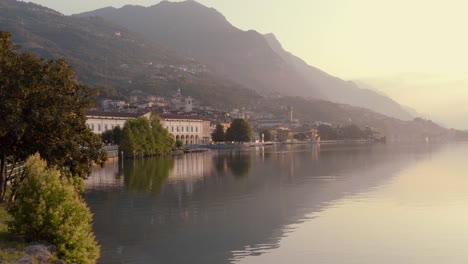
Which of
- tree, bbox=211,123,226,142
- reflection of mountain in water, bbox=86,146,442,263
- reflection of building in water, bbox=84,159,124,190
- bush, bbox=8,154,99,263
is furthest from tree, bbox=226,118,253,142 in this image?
bush, bbox=8,154,99,263

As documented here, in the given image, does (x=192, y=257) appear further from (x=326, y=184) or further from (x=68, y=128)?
(x=326, y=184)

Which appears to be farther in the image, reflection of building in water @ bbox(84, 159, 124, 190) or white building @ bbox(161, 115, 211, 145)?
white building @ bbox(161, 115, 211, 145)

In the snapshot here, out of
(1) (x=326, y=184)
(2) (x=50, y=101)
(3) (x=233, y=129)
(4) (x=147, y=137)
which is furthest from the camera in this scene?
(3) (x=233, y=129)

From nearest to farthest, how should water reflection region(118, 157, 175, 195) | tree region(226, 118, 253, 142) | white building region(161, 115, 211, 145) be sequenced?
water reflection region(118, 157, 175, 195) < white building region(161, 115, 211, 145) < tree region(226, 118, 253, 142)

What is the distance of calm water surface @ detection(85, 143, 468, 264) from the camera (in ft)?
85.9

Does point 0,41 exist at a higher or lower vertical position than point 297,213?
higher

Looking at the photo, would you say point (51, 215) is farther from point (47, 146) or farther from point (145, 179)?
point (145, 179)

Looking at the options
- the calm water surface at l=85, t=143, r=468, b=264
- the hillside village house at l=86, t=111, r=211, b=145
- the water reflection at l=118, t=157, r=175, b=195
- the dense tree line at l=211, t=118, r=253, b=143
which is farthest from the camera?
the dense tree line at l=211, t=118, r=253, b=143

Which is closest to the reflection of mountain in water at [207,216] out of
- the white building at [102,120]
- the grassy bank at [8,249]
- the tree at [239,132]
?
the grassy bank at [8,249]

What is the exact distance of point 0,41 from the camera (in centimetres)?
2822

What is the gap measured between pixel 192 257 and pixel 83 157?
911cm

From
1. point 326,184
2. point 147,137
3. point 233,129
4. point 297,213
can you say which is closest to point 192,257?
point 297,213

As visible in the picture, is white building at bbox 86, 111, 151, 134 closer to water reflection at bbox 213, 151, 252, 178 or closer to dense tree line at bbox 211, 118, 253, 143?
water reflection at bbox 213, 151, 252, 178

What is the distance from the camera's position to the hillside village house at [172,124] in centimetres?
13412
